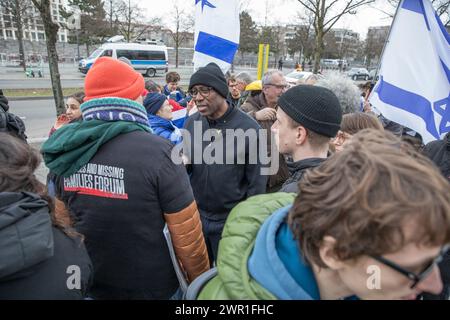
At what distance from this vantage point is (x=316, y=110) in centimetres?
175

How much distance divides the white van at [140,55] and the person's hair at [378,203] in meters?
29.7

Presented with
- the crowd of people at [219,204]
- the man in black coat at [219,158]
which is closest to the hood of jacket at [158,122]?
the crowd of people at [219,204]

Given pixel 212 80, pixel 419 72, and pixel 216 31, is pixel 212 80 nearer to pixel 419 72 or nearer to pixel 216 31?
pixel 216 31

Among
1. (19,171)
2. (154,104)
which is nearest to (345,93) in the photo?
(154,104)

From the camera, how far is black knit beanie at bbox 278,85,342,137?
1.74 m

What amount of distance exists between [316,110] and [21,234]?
149 cm

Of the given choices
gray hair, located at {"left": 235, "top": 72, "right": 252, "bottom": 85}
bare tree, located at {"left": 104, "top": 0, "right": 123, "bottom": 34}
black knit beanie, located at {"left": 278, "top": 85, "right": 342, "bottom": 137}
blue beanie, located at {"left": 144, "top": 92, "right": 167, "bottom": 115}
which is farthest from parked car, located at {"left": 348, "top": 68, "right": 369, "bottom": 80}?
black knit beanie, located at {"left": 278, "top": 85, "right": 342, "bottom": 137}

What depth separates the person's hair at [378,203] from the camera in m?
0.77

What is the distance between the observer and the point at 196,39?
3.65m

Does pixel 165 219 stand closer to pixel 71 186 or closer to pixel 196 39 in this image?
pixel 71 186

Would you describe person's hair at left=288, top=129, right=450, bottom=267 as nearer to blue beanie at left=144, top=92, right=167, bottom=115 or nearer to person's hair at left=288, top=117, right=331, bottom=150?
person's hair at left=288, top=117, right=331, bottom=150

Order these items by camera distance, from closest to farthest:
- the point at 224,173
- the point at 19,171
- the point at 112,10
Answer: the point at 19,171
the point at 224,173
the point at 112,10

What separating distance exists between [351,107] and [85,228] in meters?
2.50
